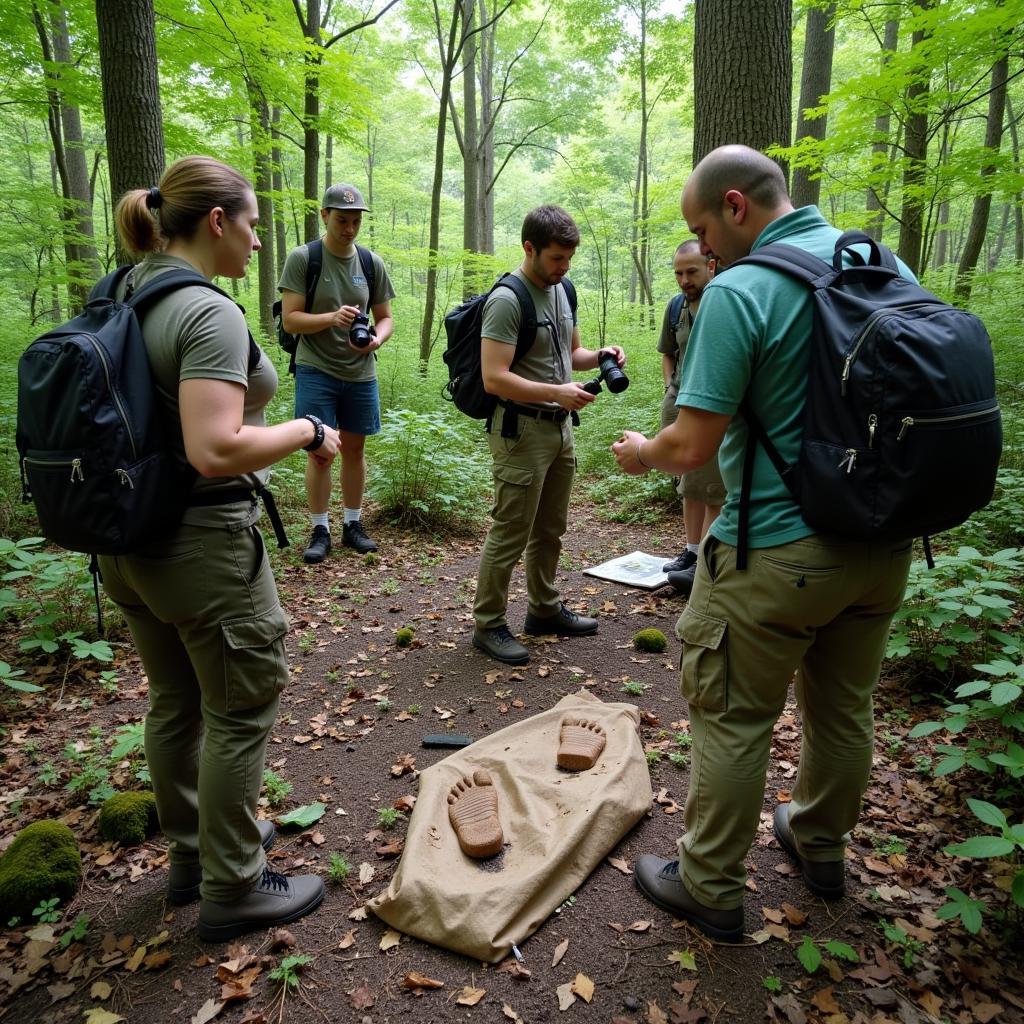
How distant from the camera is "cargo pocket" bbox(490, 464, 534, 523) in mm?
3635

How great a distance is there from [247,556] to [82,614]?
2833 mm

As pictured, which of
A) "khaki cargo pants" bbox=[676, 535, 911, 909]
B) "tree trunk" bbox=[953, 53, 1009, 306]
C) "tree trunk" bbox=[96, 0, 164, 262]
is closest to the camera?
"khaki cargo pants" bbox=[676, 535, 911, 909]

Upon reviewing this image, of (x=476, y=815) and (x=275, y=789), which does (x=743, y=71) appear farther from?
(x=275, y=789)

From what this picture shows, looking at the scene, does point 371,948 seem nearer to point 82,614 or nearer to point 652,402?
point 82,614

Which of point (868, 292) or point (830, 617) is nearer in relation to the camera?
point (868, 292)

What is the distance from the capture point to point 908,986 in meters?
1.85

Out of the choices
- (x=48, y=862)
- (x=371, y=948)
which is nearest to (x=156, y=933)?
(x=48, y=862)

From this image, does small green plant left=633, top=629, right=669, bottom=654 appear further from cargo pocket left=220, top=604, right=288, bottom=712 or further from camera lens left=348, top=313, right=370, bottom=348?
camera lens left=348, top=313, right=370, bottom=348

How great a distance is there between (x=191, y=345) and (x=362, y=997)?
1.93 metres

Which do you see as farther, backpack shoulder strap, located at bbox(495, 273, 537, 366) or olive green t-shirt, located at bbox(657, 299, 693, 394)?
olive green t-shirt, located at bbox(657, 299, 693, 394)

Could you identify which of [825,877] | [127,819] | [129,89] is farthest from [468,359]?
[129,89]

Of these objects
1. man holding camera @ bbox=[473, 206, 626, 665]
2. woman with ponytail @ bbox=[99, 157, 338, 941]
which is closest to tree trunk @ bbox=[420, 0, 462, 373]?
man holding camera @ bbox=[473, 206, 626, 665]

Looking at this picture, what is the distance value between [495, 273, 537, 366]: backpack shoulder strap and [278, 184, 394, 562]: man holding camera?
165 cm

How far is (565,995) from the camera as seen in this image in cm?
185
